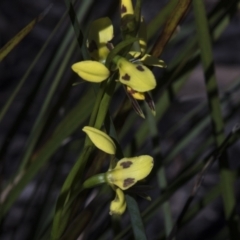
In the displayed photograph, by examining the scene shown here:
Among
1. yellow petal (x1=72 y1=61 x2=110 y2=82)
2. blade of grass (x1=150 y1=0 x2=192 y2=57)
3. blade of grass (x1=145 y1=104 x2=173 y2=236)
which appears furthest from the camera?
blade of grass (x1=145 y1=104 x2=173 y2=236)

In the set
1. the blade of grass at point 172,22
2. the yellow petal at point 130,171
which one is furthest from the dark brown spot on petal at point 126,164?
the blade of grass at point 172,22

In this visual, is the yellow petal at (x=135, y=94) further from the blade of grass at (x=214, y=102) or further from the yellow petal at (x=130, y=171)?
the blade of grass at (x=214, y=102)

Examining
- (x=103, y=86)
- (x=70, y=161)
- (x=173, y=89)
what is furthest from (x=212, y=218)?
(x=103, y=86)

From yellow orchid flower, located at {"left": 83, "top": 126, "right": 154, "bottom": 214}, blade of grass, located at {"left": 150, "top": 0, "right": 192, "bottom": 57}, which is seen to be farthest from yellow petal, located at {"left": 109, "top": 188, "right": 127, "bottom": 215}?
blade of grass, located at {"left": 150, "top": 0, "right": 192, "bottom": 57}

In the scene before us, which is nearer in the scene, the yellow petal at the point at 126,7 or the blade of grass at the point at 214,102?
the yellow petal at the point at 126,7

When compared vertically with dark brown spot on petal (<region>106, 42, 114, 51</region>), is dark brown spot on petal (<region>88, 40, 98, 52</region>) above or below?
above

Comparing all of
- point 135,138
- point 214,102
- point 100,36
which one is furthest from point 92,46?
point 135,138

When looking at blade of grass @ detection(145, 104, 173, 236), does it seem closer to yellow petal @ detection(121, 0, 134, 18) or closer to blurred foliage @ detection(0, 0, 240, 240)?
blurred foliage @ detection(0, 0, 240, 240)
